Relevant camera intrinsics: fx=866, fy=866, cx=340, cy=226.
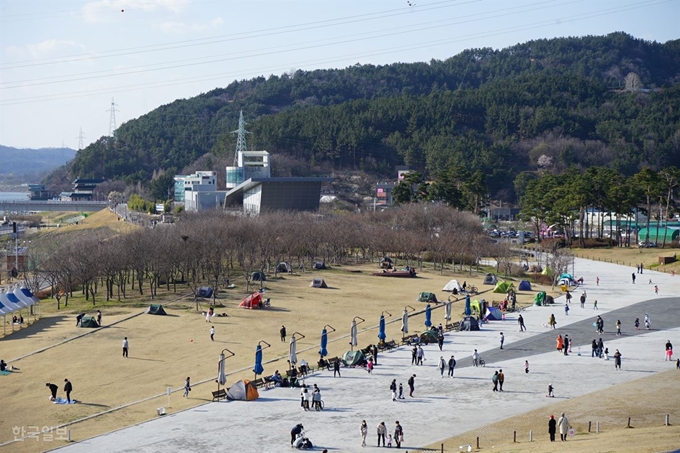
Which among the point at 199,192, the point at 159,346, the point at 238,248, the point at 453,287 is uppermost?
the point at 199,192

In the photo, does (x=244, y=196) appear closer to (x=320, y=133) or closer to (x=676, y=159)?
(x=320, y=133)

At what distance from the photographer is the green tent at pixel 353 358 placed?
38219mm

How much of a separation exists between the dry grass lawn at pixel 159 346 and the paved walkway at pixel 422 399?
7.18 ft

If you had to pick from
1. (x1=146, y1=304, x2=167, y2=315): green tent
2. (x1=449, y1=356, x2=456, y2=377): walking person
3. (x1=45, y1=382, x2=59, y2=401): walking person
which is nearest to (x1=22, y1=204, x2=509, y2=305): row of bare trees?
(x1=146, y1=304, x2=167, y2=315): green tent

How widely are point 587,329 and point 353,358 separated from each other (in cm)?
1602

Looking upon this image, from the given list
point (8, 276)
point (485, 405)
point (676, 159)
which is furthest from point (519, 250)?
point (676, 159)

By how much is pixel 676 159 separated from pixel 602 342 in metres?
148

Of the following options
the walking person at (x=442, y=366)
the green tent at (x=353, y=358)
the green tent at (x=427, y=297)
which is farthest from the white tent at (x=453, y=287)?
the walking person at (x=442, y=366)

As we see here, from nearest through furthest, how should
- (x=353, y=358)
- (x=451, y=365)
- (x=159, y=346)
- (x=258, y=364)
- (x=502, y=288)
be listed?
(x=258, y=364) < (x=451, y=365) < (x=353, y=358) < (x=159, y=346) < (x=502, y=288)

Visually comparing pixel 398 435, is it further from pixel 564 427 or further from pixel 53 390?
pixel 53 390

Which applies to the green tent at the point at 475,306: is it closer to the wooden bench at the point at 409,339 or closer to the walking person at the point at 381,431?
the wooden bench at the point at 409,339

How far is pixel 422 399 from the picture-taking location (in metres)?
33.2

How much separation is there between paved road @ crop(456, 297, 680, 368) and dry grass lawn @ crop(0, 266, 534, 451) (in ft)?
19.4

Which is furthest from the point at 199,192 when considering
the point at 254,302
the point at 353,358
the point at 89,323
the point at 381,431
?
the point at 381,431
